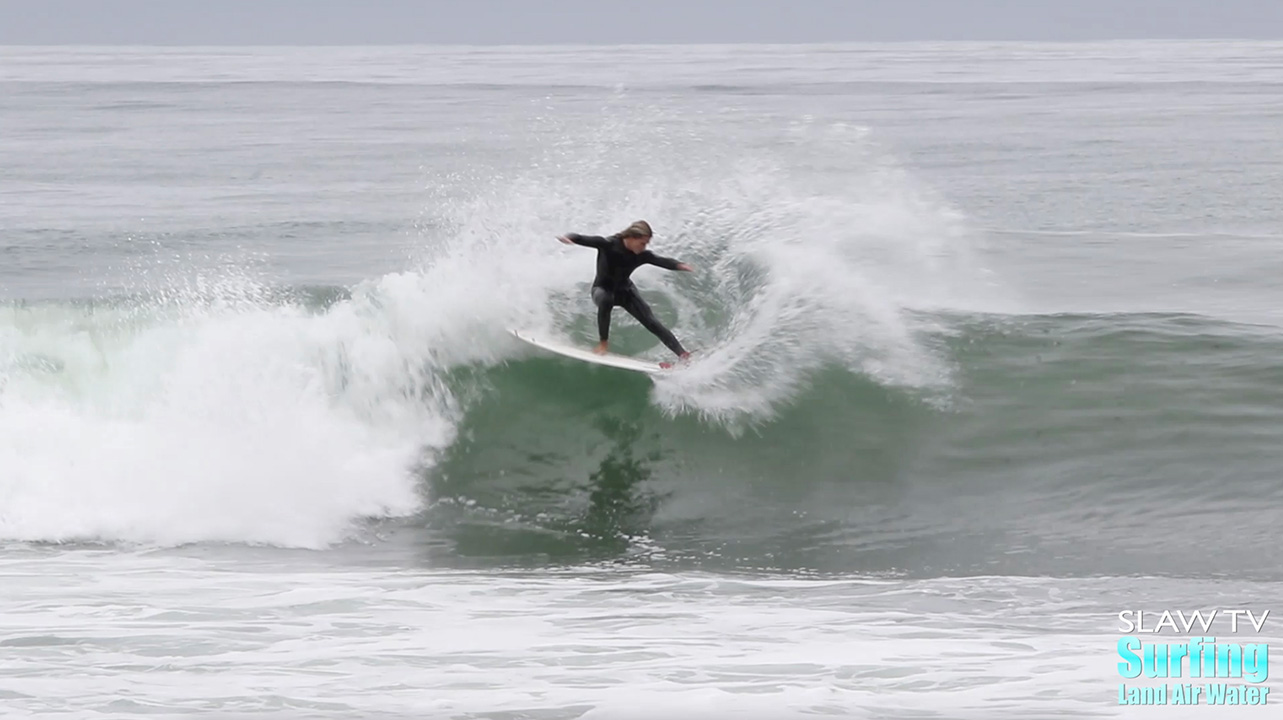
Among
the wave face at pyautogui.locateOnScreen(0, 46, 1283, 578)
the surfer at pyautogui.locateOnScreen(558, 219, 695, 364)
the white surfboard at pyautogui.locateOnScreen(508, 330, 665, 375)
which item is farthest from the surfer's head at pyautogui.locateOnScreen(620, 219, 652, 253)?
the wave face at pyautogui.locateOnScreen(0, 46, 1283, 578)

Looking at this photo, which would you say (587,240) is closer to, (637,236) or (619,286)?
(637,236)

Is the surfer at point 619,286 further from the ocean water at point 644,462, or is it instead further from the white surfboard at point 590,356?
the ocean water at point 644,462

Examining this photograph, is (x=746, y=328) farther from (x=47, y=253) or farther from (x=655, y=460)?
(x=47, y=253)

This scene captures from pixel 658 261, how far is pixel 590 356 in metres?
1.11

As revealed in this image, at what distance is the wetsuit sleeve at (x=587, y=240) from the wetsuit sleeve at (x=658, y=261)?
1.22 ft

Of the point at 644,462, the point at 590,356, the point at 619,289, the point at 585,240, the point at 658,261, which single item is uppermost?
the point at 585,240

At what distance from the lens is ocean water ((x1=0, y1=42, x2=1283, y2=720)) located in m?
6.96

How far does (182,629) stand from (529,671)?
6.83ft

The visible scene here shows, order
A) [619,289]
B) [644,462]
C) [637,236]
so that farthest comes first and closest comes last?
[619,289]
[637,236]
[644,462]

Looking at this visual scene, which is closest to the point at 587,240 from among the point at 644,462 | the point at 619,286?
the point at 619,286

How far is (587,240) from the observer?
1133 centimetres

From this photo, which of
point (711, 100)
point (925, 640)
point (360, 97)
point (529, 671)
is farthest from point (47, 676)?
point (360, 97)

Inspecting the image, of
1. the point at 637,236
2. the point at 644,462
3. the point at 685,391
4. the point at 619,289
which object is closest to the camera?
the point at 644,462

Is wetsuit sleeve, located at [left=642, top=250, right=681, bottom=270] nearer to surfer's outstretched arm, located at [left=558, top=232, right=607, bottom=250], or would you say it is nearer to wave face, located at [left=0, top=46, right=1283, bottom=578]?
surfer's outstretched arm, located at [left=558, top=232, right=607, bottom=250]
